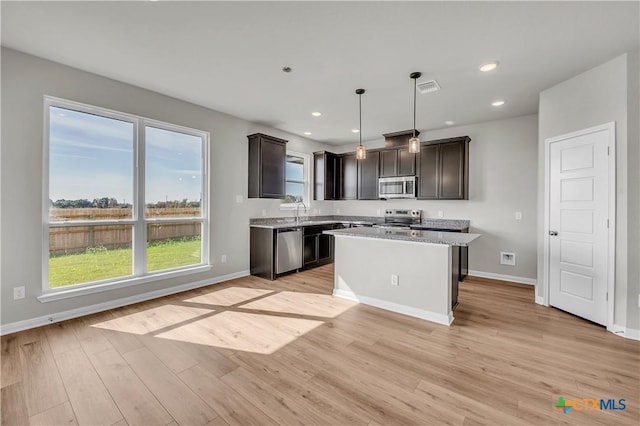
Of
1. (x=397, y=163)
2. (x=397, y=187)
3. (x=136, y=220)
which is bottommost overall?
(x=136, y=220)

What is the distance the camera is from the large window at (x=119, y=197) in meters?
2.98

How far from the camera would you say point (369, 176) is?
235 inches

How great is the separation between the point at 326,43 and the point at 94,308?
12.5 ft

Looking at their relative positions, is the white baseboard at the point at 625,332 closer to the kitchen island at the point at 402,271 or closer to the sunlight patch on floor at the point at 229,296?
the kitchen island at the point at 402,271

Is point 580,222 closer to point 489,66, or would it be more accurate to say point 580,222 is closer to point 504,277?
point 504,277

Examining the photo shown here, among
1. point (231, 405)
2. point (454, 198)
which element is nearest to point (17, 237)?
point (231, 405)

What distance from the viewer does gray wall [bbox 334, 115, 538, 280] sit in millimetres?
4430

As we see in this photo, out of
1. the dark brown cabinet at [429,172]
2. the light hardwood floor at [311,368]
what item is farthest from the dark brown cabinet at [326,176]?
the light hardwood floor at [311,368]

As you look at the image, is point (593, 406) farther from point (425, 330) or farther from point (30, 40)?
point (30, 40)

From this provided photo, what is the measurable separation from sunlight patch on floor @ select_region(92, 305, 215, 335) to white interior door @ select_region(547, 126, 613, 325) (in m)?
4.22

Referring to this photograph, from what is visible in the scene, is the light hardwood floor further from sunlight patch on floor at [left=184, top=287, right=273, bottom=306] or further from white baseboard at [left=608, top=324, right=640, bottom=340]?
sunlight patch on floor at [left=184, top=287, right=273, bottom=306]

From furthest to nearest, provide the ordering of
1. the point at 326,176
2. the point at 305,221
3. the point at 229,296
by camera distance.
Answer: the point at 326,176 < the point at 305,221 < the point at 229,296

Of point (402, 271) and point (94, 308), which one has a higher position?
point (402, 271)

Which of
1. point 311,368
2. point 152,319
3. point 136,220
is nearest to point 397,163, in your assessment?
point 311,368
